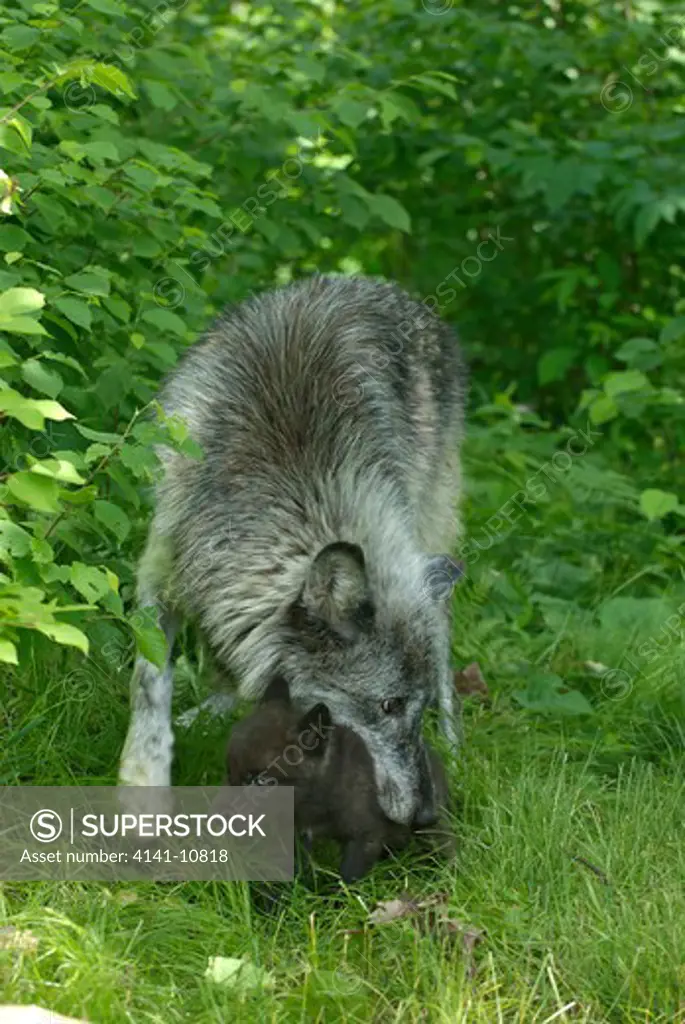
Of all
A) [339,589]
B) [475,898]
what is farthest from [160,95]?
[475,898]

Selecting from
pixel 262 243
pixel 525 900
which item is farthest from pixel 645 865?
pixel 262 243

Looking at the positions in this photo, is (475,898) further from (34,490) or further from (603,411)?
(603,411)

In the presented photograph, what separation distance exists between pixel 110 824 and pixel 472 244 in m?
5.59

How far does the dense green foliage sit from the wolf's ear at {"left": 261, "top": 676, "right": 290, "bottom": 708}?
1.45ft

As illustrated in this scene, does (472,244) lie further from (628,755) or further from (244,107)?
(628,755)

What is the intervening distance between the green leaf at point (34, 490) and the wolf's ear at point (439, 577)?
4.33 feet

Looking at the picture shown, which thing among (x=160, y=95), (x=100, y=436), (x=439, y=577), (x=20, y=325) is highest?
(x=20, y=325)

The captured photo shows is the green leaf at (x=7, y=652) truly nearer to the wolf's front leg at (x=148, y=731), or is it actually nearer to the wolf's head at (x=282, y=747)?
the wolf's head at (x=282, y=747)

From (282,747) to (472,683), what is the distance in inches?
67.4

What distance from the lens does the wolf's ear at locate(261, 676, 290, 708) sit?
429 cm

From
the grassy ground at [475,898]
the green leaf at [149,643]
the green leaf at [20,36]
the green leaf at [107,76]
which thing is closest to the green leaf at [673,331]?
the grassy ground at [475,898]

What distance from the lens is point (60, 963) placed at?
364 cm

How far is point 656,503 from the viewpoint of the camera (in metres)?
6.49

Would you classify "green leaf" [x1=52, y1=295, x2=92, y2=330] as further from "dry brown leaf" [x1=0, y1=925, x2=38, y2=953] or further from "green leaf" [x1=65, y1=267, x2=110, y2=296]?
"dry brown leaf" [x1=0, y1=925, x2=38, y2=953]
